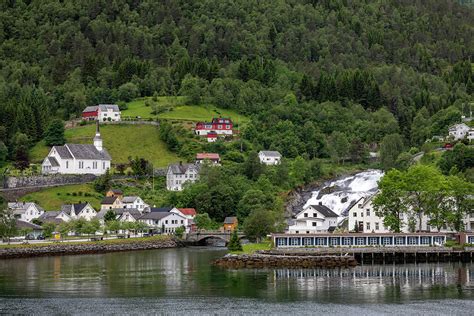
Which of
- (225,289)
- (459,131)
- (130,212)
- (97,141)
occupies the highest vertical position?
(459,131)

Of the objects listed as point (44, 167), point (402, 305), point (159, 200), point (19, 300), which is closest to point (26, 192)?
point (44, 167)

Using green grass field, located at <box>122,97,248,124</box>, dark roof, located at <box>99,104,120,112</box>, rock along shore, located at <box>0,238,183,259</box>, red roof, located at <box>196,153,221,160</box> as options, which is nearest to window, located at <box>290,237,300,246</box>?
rock along shore, located at <box>0,238,183,259</box>

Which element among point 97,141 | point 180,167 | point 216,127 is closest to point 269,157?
point 216,127

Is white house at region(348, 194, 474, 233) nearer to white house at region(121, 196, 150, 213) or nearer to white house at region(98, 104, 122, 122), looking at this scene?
white house at region(121, 196, 150, 213)

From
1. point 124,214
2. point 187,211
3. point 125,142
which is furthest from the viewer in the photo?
point 125,142

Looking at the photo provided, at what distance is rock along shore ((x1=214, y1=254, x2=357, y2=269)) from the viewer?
310 ft

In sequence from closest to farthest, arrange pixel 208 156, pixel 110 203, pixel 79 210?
A: pixel 79 210
pixel 110 203
pixel 208 156

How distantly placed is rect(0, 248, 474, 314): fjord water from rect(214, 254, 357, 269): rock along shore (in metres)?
2.03

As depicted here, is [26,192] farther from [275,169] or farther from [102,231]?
[275,169]

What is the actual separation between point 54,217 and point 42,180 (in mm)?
18927

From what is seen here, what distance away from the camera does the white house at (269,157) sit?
173 meters

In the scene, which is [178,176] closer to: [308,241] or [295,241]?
[295,241]

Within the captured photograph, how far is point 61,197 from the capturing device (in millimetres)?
149625

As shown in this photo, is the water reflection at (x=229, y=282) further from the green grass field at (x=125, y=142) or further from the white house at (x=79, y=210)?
the green grass field at (x=125, y=142)
